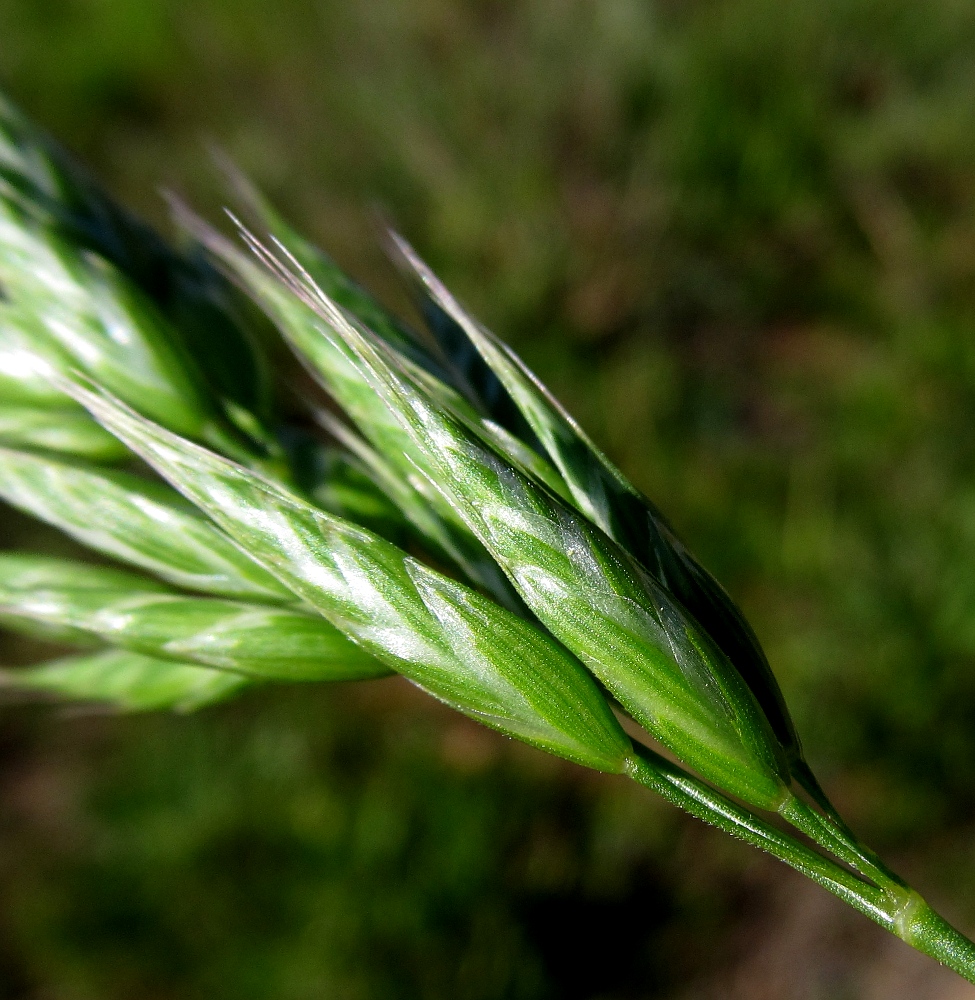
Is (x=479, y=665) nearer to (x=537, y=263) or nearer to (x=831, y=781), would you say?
(x=831, y=781)

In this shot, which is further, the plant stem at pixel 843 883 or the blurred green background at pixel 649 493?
the blurred green background at pixel 649 493

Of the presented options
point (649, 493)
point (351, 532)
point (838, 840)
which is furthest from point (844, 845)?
point (649, 493)

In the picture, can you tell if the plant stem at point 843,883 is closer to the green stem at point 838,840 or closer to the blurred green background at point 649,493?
the green stem at point 838,840

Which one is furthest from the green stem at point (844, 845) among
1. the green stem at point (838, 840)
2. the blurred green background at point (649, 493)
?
the blurred green background at point (649, 493)

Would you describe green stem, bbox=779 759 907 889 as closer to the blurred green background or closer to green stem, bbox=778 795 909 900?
green stem, bbox=778 795 909 900

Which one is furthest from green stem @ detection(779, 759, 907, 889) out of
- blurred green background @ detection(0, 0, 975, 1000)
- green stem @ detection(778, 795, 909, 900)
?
blurred green background @ detection(0, 0, 975, 1000)

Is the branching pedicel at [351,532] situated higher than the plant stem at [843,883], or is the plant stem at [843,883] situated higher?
the branching pedicel at [351,532]
